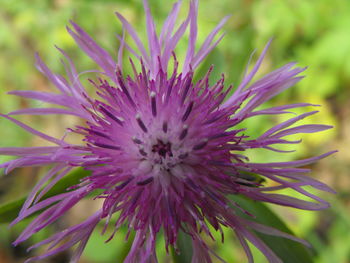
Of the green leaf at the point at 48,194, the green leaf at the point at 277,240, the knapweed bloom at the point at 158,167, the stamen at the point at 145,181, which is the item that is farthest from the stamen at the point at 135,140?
the green leaf at the point at 277,240

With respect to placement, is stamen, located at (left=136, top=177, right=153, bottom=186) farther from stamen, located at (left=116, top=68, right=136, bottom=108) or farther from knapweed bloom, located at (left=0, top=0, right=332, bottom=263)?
stamen, located at (left=116, top=68, right=136, bottom=108)

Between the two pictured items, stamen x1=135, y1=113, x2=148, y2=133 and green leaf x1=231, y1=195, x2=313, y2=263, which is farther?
green leaf x1=231, y1=195, x2=313, y2=263

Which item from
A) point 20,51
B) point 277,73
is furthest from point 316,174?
point 20,51

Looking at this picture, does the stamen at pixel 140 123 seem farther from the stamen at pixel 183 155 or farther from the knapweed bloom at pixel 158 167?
the stamen at pixel 183 155

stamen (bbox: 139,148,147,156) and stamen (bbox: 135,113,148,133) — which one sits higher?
stamen (bbox: 135,113,148,133)

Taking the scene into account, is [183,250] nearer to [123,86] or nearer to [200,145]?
[200,145]

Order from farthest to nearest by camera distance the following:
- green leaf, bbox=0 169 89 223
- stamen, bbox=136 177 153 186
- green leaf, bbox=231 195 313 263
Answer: green leaf, bbox=231 195 313 263, green leaf, bbox=0 169 89 223, stamen, bbox=136 177 153 186

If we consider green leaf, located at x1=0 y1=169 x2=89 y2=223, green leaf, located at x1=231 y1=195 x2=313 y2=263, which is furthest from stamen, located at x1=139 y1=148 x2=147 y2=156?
green leaf, located at x1=231 y1=195 x2=313 y2=263
